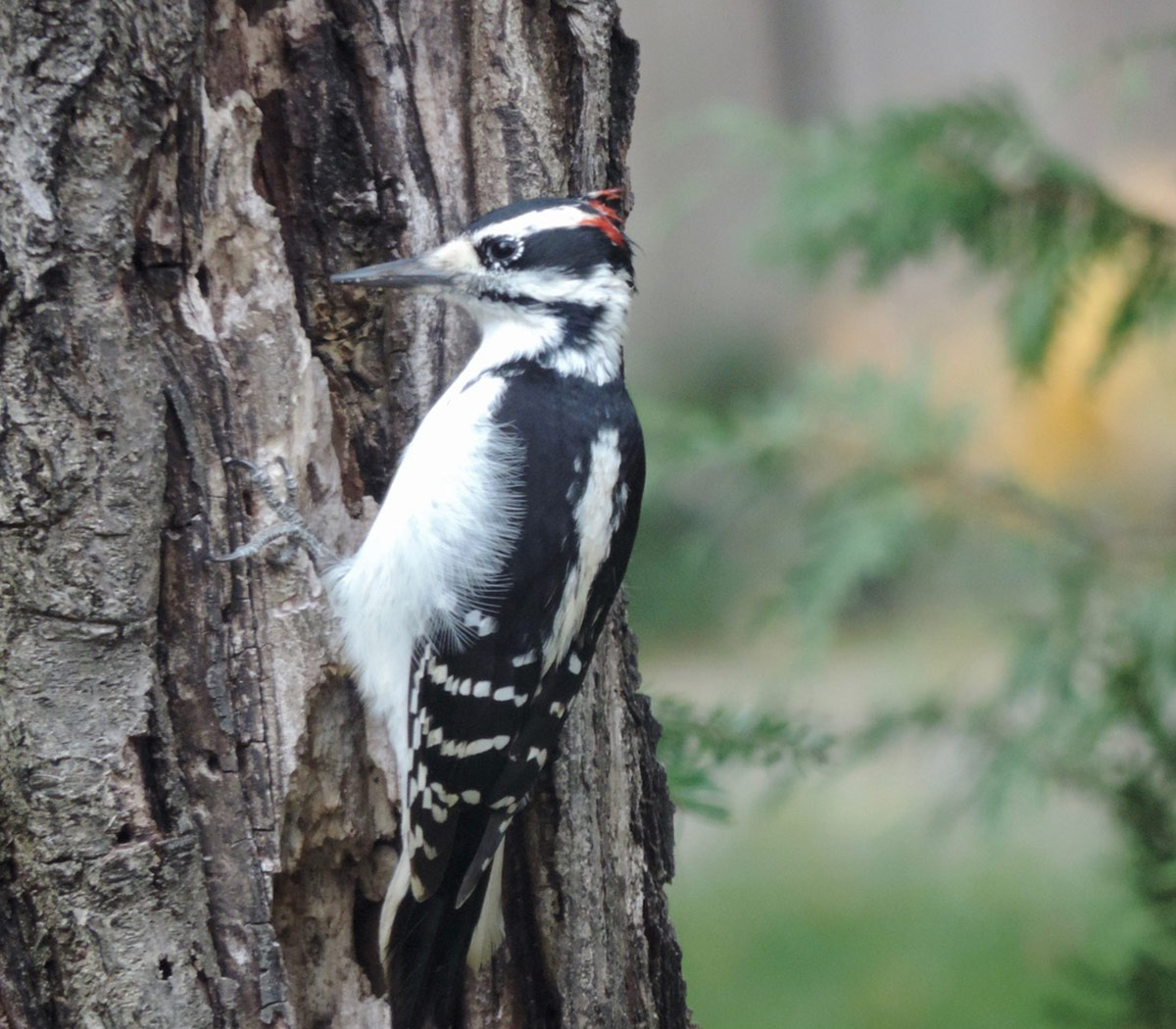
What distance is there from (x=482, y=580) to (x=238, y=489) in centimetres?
41

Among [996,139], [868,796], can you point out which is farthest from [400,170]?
[868,796]

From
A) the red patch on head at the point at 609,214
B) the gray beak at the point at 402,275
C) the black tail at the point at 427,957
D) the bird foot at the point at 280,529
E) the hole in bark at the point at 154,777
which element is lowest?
the black tail at the point at 427,957

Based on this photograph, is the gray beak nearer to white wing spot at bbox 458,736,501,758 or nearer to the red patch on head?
the red patch on head

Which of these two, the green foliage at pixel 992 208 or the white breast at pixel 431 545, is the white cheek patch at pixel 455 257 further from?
the green foliage at pixel 992 208

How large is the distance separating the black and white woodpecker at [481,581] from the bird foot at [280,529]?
80 mm

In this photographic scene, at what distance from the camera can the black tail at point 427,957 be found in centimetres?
189

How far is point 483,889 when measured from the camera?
78.5 inches

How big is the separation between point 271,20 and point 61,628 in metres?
0.88

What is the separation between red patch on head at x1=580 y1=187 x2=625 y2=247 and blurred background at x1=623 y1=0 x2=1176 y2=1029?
0.78 metres

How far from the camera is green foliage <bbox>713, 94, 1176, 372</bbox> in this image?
3.41 meters

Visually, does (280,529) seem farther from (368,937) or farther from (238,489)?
(368,937)

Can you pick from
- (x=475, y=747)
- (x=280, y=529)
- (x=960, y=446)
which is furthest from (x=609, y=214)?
(x=960, y=446)

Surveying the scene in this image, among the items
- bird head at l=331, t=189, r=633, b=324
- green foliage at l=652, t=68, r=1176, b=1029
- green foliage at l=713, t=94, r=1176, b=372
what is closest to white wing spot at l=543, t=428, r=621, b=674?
bird head at l=331, t=189, r=633, b=324

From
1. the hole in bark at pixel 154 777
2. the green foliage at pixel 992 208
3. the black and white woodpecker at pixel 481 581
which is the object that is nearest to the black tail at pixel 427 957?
the black and white woodpecker at pixel 481 581
